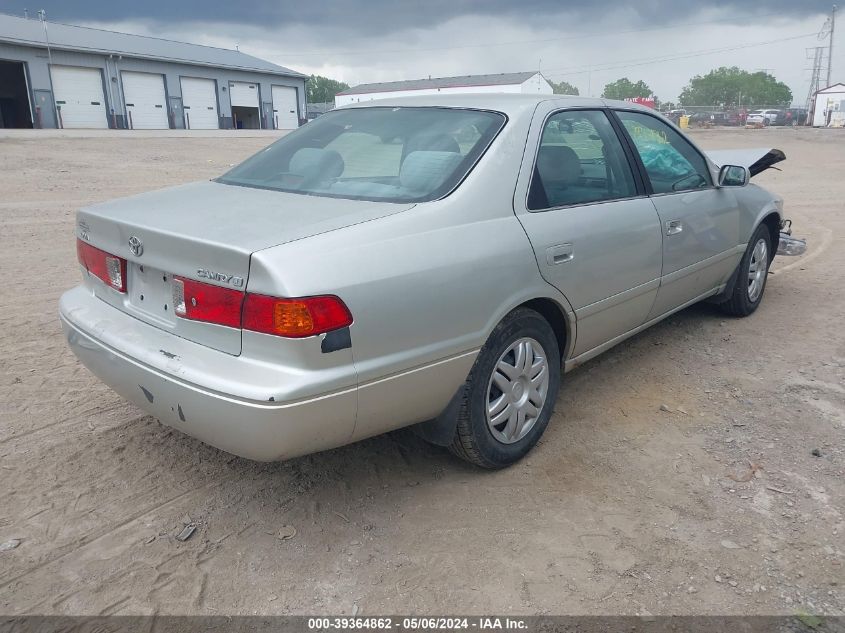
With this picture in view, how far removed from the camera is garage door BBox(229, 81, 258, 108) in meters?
39.3

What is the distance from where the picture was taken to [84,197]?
1143cm

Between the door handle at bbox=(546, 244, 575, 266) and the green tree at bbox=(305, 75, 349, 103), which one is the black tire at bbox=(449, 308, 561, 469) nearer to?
the door handle at bbox=(546, 244, 575, 266)

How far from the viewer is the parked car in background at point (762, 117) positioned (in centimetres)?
5078

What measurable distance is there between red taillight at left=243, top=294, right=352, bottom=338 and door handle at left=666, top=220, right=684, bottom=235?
2.39m

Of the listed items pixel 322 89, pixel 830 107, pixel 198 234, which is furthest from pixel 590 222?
pixel 322 89

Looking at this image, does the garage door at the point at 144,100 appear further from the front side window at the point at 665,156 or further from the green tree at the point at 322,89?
the green tree at the point at 322,89

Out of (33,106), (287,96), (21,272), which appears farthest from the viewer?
(287,96)

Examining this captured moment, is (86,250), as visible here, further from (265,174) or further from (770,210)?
(770,210)

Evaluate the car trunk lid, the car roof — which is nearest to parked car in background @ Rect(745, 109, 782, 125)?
the car roof

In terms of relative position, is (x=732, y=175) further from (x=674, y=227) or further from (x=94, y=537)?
(x=94, y=537)

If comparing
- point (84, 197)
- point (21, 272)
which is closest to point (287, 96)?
point (84, 197)

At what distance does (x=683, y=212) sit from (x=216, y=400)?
3.03 meters

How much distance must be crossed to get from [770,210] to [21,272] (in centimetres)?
654

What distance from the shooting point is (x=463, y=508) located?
2.82 m
